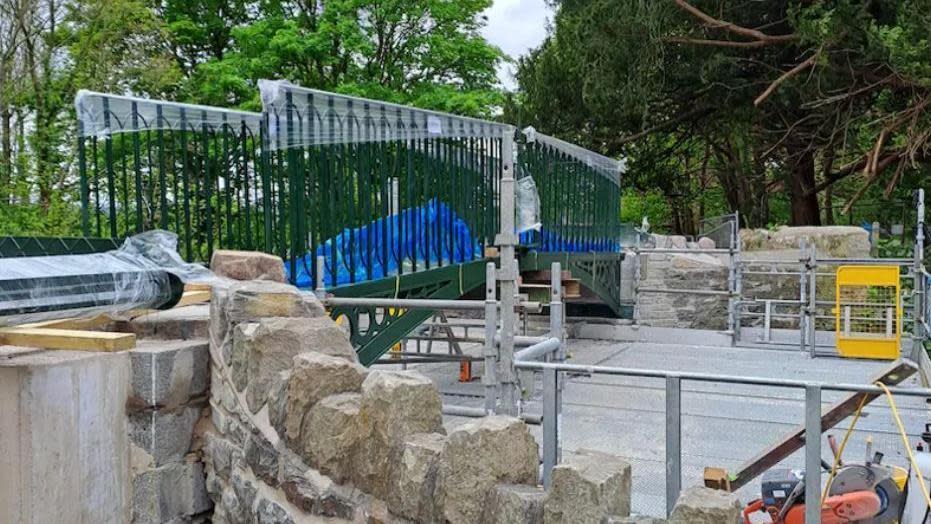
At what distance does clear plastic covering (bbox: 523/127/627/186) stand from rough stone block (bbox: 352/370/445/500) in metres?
6.33

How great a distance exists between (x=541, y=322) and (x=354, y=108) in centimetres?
969

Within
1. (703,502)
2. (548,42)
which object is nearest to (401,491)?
(703,502)

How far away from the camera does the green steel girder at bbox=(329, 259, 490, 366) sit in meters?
5.91

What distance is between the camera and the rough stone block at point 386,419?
117 inches

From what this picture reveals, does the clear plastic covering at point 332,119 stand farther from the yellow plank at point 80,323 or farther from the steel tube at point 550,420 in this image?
the steel tube at point 550,420

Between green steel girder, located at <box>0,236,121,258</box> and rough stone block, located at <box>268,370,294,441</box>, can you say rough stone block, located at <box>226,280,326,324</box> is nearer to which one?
rough stone block, located at <box>268,370,294,441</box>

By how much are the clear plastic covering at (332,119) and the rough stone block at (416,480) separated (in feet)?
9.38

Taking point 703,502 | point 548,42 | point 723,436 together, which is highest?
point 548,42

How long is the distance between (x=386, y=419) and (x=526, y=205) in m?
5.43

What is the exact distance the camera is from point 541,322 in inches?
584

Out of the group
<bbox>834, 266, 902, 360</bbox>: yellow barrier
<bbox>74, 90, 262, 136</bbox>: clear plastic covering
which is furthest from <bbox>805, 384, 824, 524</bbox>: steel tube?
<bbox>834, 266, 902, 360</bbox>: yellow barrier

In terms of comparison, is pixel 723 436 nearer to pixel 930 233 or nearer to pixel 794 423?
pixel 794 423

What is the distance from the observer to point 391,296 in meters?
6.37

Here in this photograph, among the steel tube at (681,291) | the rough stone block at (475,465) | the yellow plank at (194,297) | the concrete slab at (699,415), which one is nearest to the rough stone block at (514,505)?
the rough stone block at (475,465)
